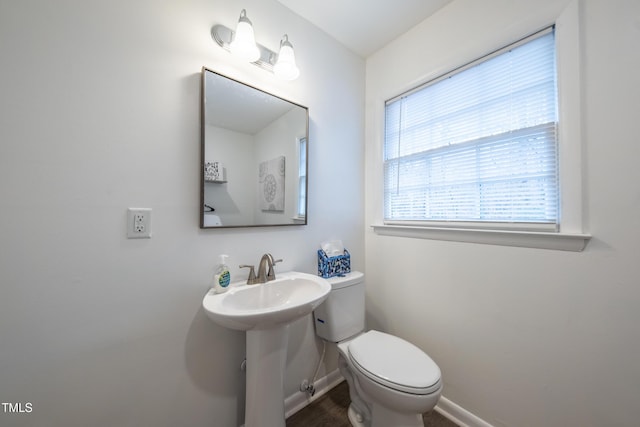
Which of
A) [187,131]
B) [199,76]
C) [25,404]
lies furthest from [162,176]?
[25,404]

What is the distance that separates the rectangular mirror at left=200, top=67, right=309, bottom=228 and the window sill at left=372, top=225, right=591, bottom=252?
764 millimetres

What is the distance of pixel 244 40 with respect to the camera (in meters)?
1.08

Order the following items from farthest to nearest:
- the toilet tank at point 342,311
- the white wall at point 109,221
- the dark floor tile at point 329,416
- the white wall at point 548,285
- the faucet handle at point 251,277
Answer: the toilet tank at point 342,311 → the dark floor tile at point 329,416 → the faucet handle at point 251,277 → the white wall at point 548,285 → the white wall at point 109,221

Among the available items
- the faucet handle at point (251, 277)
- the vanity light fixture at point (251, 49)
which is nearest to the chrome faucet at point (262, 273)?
the faucet handle at point (251, 277)

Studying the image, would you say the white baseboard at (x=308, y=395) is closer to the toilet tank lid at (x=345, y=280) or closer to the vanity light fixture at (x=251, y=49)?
the toilet tank lid at (x=345, y=280)

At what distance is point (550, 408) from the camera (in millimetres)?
1021

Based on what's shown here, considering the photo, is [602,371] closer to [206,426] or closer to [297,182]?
[297,182]

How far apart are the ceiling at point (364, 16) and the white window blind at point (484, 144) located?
45 centimetres

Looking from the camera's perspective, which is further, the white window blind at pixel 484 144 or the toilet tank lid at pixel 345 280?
the toilet tank lid at pixel 345 280

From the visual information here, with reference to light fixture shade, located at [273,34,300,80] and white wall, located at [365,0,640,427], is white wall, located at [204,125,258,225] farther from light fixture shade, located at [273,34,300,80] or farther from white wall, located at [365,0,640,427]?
white wall, located at [365,0,640,427]

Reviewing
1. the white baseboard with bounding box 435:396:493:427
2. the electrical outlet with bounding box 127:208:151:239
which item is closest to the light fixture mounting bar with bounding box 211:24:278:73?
the electrical outlet with bounding box 127:208:151:239

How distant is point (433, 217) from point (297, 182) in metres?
0.92

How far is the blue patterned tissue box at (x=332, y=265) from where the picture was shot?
147 centimetres

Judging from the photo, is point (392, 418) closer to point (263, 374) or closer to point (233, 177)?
point (263, 374)
